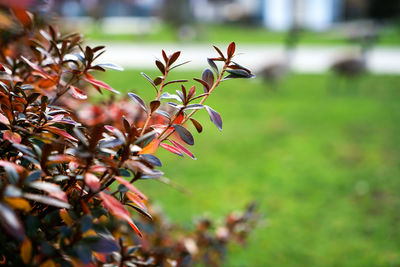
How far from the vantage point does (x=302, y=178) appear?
5.18 metres

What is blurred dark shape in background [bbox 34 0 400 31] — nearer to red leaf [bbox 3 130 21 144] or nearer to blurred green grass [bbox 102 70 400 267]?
blurred green grass [bbox 102 70 400 267]

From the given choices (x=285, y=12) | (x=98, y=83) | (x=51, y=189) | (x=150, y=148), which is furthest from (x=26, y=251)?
(x=285, y=12)

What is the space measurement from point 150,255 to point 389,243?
2.82m

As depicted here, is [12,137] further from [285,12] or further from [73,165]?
[285,12]

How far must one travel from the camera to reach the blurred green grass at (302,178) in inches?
146

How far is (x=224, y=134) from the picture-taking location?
6863mm

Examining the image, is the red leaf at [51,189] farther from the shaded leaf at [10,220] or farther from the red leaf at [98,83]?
the red leaf at [98,83]

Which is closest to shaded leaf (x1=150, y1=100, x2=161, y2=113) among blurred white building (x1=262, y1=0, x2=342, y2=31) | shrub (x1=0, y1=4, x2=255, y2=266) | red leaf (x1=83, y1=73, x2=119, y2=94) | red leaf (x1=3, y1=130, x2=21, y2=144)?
shrub (x1=0, y1=4, x2=255, y2=266)

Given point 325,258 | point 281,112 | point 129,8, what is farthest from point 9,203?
point 129,8

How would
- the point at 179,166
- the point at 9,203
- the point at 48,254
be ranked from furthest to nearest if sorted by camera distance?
the point at 179,166 → the point at 48,254 → the point at 9,203

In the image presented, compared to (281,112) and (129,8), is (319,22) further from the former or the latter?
(281,112)

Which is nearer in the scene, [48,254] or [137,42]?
[48,254]

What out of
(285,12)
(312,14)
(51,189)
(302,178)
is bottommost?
(302,178)

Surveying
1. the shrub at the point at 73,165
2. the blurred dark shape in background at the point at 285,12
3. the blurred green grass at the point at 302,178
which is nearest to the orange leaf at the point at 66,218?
the shrub at the point at 73,165
